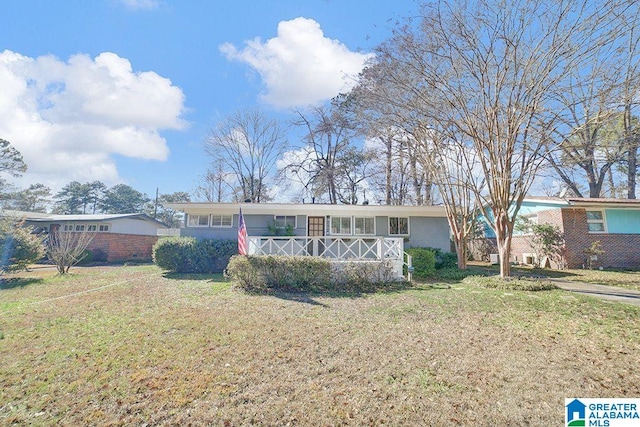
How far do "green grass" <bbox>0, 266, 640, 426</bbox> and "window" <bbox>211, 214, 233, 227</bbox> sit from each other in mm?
7546

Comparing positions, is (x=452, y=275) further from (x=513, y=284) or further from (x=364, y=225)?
(x=364, y=225)

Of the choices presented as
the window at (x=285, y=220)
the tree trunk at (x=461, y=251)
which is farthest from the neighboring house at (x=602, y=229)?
the window at (x=285, y=220)

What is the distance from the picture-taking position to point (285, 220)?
49.1 ft

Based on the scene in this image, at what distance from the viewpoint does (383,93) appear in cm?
1076

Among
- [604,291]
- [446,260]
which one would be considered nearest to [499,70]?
[604,291]

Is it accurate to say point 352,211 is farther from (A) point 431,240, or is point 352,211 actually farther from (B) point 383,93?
(B) point 383,93

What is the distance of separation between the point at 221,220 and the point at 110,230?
1189 centimetres

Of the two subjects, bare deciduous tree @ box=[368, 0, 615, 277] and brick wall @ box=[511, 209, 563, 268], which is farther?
brick wall @ box=[511, 209, 563, 268]

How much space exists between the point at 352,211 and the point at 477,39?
27.2ft

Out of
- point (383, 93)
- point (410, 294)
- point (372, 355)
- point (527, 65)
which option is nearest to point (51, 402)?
point (372, 355)

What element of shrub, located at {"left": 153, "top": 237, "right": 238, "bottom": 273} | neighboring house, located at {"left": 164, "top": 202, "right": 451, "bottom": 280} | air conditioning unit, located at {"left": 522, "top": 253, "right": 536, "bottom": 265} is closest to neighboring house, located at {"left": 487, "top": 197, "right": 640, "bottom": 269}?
air conditioning unit, located at {"left": 522, "top": 253, "right": 536, "bottom": 265}

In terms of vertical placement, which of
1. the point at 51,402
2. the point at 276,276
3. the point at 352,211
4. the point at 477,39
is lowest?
the point at 51,402

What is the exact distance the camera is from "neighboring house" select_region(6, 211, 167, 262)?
20672 millimetres

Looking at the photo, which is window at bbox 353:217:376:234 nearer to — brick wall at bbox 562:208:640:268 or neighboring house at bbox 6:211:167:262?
brick wall at bbox 562:208:640:268
